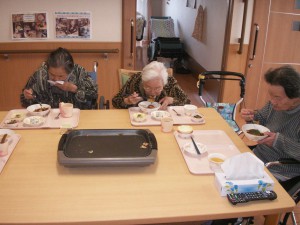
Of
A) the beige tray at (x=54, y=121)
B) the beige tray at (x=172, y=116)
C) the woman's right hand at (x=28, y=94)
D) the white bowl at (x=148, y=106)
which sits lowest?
the beige tray at (x=54, y=121)

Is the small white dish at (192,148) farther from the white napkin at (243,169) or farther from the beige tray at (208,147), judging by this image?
the white napkin at (243,169)

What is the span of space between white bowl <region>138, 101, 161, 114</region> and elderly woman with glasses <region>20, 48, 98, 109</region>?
0.47 meters

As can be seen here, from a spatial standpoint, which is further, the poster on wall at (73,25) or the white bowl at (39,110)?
the poster on wall at (73,25)

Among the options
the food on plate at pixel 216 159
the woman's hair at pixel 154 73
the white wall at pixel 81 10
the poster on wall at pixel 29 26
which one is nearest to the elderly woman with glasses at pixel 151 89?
the woman's hair at pixel 154 73

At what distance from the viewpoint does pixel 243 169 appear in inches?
56.3

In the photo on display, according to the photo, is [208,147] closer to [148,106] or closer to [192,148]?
[192,148]

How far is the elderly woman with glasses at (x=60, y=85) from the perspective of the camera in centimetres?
236

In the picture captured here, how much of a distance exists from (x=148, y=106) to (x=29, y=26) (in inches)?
77.1

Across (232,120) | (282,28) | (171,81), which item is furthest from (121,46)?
(282,28)

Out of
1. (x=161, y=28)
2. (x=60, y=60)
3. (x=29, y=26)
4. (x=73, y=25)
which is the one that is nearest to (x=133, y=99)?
(x=60, y=60)

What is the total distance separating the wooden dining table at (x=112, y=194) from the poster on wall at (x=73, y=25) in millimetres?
2116

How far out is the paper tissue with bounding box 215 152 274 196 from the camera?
4.54 feet

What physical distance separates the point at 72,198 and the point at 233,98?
3.11 m

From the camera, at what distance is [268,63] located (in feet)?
13.1
